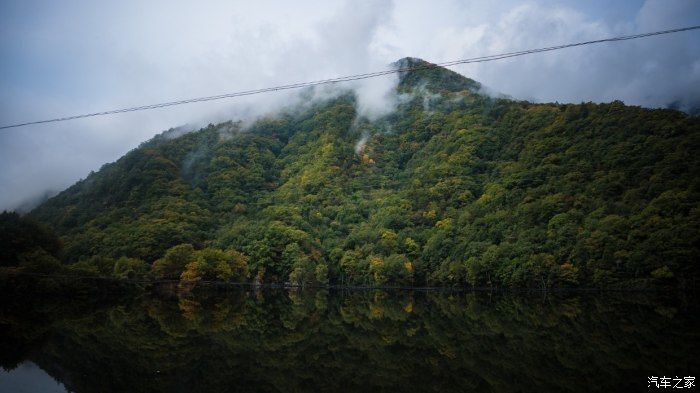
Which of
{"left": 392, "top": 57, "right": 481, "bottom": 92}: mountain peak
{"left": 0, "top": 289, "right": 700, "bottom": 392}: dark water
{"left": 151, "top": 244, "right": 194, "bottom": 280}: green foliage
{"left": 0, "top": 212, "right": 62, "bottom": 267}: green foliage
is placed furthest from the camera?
{"left": 392, "top": 57, "right": 481, "bottom": 92}: mountain peak

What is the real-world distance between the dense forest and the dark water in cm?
3087

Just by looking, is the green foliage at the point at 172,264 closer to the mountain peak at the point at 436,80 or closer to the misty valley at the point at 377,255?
the misty valley at the point at 377,255

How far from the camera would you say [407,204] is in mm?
93938

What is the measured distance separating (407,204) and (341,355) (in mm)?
80611

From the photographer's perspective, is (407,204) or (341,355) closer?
(341,355)

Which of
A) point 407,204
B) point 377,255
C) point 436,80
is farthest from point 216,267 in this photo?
point 436,80

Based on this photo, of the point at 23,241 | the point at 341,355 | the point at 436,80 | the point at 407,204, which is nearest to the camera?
the point at 341,355

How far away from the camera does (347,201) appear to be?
104m

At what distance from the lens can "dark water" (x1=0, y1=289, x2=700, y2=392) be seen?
10.5 meters

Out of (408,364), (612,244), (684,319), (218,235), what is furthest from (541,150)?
(408,364)

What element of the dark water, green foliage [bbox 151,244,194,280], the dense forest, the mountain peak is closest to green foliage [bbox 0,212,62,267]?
the dense forest

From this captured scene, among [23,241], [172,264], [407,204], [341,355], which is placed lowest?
[172,264]

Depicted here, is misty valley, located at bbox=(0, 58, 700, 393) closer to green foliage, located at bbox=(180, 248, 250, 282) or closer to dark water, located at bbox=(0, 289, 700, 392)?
dark water, located at bbox=(0, 289, 700, 392)

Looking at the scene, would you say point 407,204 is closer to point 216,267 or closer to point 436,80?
point 216,267
